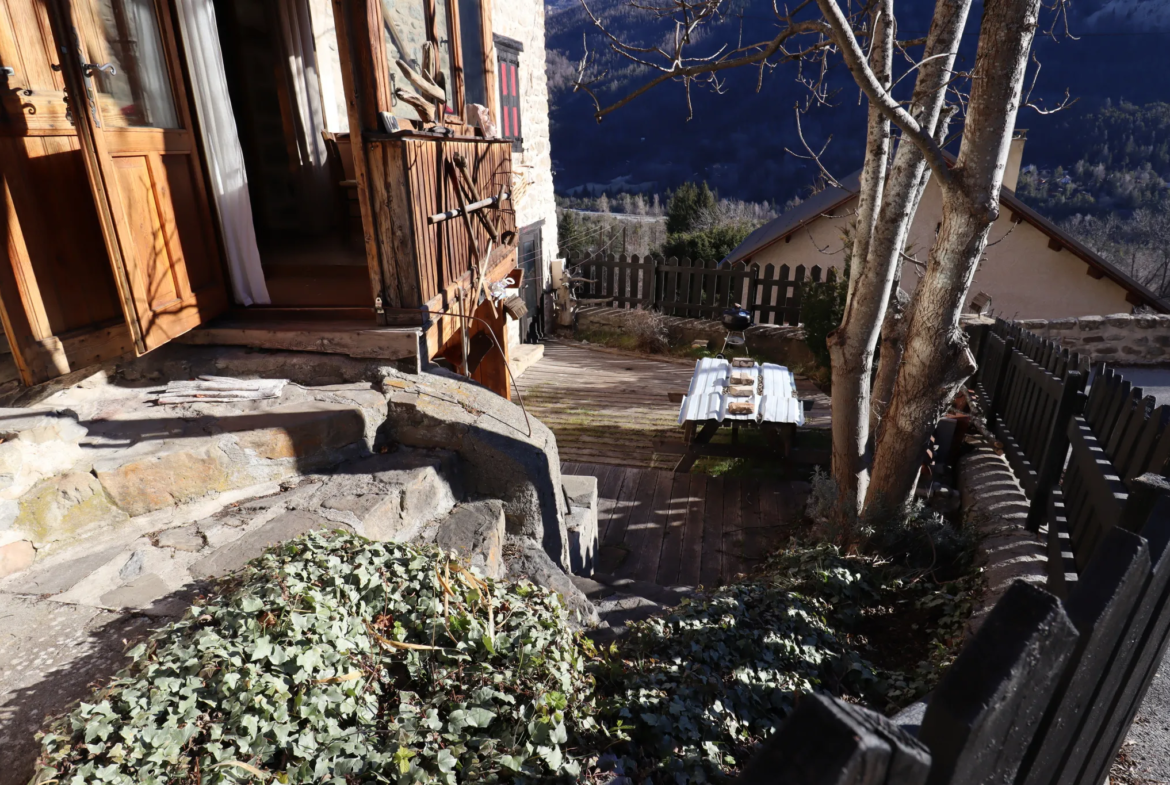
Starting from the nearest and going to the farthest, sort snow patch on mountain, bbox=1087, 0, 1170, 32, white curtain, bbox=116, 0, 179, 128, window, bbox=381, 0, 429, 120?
white curtain, bbox=116, 0, 179, 128
window, bbox=381, 0, 429, 120
snow patch on mountain, bbox=1087, 0, 1170, 32

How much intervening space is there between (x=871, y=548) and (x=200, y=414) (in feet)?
13.1

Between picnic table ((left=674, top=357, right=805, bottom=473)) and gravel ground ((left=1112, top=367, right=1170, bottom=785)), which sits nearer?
gravel ground ((left=1112, top=367, right=1170, bottom=785))

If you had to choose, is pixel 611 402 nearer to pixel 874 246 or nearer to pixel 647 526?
pixel 647 526

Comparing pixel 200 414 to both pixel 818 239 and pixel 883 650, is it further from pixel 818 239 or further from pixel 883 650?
pixel 818 239

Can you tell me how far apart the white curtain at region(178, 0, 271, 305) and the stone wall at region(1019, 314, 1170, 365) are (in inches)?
Result: 382

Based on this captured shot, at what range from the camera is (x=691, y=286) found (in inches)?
543

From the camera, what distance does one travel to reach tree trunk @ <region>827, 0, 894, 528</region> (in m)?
4.73

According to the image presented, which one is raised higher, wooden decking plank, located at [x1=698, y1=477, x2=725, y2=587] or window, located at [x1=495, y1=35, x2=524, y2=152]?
window, located at [x1=495, y1=35, x2=524, y2=152]

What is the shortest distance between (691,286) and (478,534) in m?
11.1

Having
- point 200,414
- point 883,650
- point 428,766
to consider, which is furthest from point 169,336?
point 883,650

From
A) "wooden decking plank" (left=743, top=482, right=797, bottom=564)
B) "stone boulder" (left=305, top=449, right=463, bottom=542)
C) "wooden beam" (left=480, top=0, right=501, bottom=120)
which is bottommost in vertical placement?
"wooden decking plank" (left=743, top=482, right=797, bottom=564)

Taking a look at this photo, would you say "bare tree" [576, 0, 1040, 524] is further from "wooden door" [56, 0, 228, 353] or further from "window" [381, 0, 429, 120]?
"window" [381, 0, 429, 120]

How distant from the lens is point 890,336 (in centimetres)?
547

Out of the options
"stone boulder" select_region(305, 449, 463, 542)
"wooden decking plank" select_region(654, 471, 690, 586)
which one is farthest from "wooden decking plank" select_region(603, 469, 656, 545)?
"stone boulder" select_region(305, 449, 463, 542)
